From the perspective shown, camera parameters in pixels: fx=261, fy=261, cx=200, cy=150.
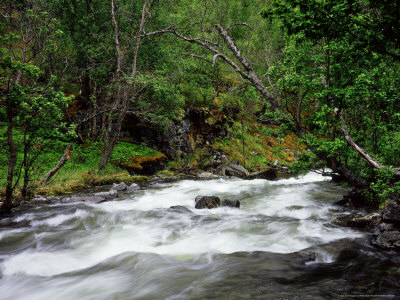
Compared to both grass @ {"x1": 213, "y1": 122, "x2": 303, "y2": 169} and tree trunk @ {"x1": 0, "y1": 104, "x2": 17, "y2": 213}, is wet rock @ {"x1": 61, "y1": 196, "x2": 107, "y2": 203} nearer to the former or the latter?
tree trunk @ {"x1": 0, "y1": 104, "x2": 17, "y2": 213}

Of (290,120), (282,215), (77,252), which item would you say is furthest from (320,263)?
(77,252)

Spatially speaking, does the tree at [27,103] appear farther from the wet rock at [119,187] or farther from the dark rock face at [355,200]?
the dark rock face at [355,200]

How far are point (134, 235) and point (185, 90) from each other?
19.8 meters

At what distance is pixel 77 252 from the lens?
6914 millimetres

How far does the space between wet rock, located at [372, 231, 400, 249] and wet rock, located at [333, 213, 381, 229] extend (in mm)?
977

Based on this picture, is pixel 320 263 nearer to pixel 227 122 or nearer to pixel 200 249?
pixel 200 249

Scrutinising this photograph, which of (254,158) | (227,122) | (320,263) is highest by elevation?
(227,122)

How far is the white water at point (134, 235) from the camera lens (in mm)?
5770

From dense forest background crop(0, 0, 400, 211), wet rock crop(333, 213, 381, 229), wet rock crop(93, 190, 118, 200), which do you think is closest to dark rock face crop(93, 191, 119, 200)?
wet rock crop(93, 190, 118, 200)

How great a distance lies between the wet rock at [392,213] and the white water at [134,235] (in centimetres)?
90

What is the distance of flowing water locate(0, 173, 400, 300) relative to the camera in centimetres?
492

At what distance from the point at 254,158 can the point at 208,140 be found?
6.43m

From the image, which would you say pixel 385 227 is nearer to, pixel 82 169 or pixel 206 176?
pixel 206 176

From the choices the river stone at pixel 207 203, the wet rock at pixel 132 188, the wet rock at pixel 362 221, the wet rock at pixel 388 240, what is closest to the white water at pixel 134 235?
the river stone at pixel 207 203
